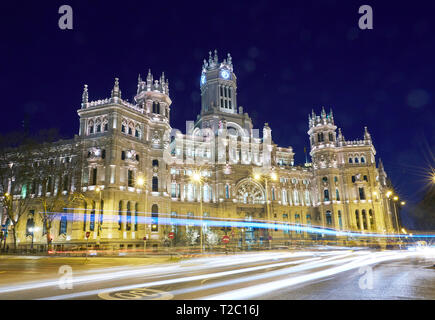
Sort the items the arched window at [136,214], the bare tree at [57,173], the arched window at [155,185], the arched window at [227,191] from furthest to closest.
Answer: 1. the arched window at [227,191]
2. the arched window at [155,185]
3. the arched window at [136,214]
4. the bare tree at [57,173]

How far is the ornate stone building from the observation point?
51.6m

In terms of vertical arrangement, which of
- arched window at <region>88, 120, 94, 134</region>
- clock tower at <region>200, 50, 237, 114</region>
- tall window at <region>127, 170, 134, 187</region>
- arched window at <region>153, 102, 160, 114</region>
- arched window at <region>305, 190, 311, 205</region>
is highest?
clock tower at <region>200, 50, 237, 114</region>

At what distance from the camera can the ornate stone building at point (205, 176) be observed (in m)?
51.6

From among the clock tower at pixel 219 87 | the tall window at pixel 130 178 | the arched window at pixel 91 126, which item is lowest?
the tall window at pixel 130 178

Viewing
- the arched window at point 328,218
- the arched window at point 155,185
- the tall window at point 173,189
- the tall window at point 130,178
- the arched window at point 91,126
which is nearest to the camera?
the tall window at point 130,178

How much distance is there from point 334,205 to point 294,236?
1353 centimetres

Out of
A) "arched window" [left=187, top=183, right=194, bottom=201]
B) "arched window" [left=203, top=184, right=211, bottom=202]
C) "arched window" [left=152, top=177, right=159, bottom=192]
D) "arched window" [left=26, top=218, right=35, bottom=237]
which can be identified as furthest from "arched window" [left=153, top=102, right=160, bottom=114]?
"arched window" [left=26, top=218, right=35, bottom=237]

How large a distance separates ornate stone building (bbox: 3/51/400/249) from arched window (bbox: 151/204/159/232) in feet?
0.58

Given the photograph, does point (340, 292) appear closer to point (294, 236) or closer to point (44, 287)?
point (44, 287)

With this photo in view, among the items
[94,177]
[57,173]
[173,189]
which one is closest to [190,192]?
[173,189]

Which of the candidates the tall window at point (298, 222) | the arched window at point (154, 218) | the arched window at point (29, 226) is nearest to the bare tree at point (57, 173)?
the arched window at point (29, 226)

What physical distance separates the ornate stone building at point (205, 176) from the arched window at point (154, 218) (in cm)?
18

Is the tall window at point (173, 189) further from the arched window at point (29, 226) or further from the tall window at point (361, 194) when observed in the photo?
the tall window at point (361, 194)

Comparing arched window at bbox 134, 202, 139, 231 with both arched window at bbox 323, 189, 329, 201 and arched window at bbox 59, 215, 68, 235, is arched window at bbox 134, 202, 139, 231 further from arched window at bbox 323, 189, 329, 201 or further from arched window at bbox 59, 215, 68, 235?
arched window at bbox 323, 189, 329, 201
